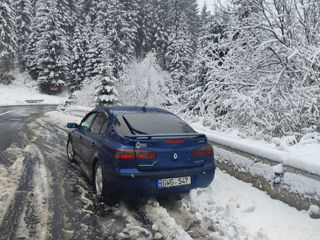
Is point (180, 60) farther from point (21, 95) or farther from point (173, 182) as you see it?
point (173, 182)

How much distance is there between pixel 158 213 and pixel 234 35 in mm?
7226

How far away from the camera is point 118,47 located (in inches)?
1560

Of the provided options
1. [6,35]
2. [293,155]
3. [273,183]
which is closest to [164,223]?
[273,183]

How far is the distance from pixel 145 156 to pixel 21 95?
1585 inches

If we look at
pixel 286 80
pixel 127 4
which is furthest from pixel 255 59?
pixel 127 4

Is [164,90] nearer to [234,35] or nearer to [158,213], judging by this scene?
[234,35]

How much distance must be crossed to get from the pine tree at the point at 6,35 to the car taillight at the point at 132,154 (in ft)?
124

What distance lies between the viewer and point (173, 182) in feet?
12.5

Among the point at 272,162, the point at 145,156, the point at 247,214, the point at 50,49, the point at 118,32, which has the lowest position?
the point at 247,214

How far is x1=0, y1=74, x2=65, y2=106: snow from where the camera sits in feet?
114

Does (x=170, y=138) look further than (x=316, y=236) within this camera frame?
Yes

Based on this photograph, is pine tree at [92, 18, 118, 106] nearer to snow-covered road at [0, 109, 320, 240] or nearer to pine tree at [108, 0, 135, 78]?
snow-covered road at [0, 109, 320, 240]

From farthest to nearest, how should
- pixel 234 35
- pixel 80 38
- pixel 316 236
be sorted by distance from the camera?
1. pixel 80 38
2. pixel 234 35
3. pixel 316 236

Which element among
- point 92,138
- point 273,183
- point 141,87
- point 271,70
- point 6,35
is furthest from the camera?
point 6,35
